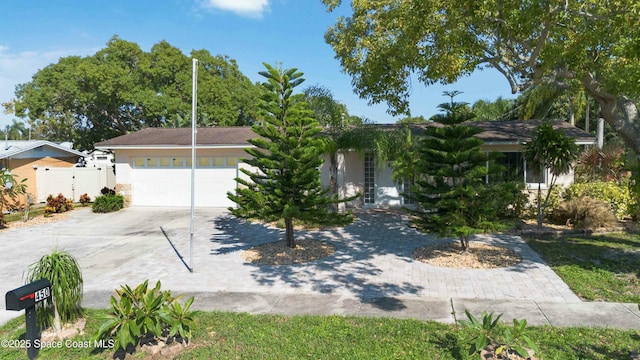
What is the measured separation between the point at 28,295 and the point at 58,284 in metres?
0.60

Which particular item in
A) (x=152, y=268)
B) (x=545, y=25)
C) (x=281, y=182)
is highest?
(x=545, y=25)

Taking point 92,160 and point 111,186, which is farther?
point 92,160

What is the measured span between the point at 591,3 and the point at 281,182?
6748 mm

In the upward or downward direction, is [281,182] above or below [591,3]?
below

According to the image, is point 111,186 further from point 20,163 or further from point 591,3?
point 591,3

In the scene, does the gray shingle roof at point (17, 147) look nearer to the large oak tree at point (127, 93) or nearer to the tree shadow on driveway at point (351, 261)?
the large oak tree at point (127, 93)

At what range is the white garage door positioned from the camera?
683 inches

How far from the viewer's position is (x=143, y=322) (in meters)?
4.89

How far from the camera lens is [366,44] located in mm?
10188

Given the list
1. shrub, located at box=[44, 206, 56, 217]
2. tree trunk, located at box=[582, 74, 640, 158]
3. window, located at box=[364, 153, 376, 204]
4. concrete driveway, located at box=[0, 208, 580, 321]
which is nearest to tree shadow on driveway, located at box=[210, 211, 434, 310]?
concrete driveway, located at box=[0, 208, 580, 321]

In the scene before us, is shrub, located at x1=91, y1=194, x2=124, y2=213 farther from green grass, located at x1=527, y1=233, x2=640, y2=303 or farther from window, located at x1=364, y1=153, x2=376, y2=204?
green grass, located at x1=527, y1=233, x2=640, y2=303

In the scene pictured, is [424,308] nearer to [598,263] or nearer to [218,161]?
[598,263]

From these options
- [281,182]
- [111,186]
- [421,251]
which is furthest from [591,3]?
[111,186]

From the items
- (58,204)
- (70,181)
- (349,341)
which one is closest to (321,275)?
(349,341)
